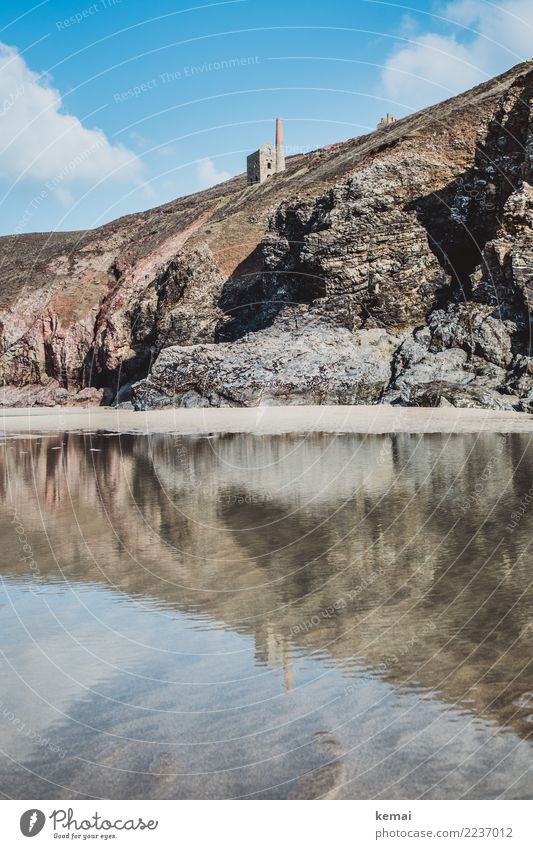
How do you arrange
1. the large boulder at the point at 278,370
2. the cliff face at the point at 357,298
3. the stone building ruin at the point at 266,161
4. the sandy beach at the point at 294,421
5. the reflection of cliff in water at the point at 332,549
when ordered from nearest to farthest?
1. the reflection of cliff in water at the point at 332,549
2. the sandy beach at the point at 294,421
3. the cliff face at the point at 357,298
4. the large boulder at the point at 278,370
5. the stone building ruin at the point at 266,161

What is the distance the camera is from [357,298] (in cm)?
3519

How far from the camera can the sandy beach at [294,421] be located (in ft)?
66.0

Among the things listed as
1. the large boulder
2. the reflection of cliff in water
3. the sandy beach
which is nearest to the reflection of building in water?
the reflection of cliff in water

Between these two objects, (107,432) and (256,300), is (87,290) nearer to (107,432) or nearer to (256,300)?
(256,300)

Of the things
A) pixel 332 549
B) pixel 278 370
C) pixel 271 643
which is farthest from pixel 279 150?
pixel 271 643

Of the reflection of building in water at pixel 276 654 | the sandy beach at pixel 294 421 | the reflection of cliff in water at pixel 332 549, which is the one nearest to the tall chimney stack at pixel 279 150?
the sandy beach at pixel 294 421

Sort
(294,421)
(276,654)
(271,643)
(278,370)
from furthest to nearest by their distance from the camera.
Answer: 1. (278,370)
2. (294,421)
3. (271,643)
4. (276,654)

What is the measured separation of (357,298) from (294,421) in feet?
45.1

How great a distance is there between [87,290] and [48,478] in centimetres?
4642

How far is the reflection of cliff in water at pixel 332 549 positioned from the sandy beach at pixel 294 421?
4.30 meters

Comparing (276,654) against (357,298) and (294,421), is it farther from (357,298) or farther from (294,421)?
(357,298)

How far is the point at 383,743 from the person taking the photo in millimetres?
3881

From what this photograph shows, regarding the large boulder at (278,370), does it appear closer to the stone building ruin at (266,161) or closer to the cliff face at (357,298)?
the cliff face at (357,298)

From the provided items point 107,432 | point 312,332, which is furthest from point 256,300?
point 107,432
